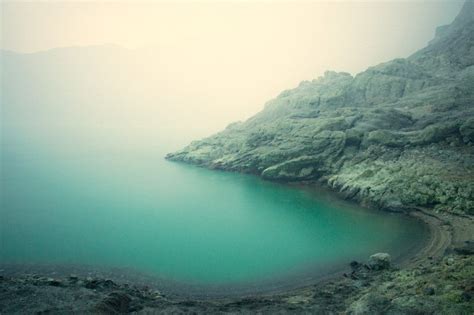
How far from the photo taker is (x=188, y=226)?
184ft

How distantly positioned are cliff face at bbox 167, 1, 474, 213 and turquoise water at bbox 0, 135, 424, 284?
757 cm

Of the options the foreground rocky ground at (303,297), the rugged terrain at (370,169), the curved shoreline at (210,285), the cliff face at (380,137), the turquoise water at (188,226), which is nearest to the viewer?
the foreground rocky ground at (303,297)

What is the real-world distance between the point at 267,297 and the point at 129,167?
284ft

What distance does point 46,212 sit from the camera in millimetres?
59156

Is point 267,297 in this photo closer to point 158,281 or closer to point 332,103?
point 158,281

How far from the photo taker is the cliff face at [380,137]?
62.7 meters

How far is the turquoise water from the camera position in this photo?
41625 mm

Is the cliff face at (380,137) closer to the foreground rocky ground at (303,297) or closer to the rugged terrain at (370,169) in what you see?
the rugged terrain at (370,169)

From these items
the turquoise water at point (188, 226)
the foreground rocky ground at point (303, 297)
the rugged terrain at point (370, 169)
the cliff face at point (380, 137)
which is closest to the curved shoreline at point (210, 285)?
the rugged terrain at point (370, 169)

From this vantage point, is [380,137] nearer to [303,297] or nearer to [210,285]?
[303,297]

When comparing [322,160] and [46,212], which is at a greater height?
[322,160]

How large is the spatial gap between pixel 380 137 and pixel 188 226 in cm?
5201

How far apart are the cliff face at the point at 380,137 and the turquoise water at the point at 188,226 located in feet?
24.8

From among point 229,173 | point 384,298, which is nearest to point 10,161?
point 229,173
